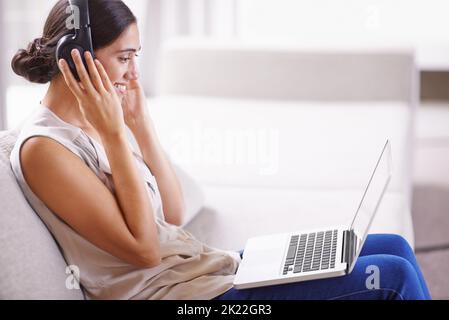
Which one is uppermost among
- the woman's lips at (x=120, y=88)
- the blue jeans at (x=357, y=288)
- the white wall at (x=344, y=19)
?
the woman's lips at (x=120, y=88)

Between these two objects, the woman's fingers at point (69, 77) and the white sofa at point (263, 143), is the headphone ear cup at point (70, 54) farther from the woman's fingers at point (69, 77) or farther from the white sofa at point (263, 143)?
the white sofa at point (263, 143)

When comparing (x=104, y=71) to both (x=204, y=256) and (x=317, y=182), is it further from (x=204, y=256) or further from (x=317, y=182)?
(x=317, y=182)

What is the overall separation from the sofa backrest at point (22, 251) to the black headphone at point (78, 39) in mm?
180

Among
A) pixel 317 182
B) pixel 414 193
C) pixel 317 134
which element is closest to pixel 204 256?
pixel 317 182

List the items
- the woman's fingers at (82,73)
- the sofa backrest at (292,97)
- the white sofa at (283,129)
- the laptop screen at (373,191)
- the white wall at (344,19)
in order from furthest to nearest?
the white wall at (344,19)
the sofa backrest at (292,97)
the white sofa at (283,129)
the laptop screen at (373,191)
the woman's fingers at (82,73)

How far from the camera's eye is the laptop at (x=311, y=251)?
1.12 m

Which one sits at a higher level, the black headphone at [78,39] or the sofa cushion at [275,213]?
the black headphone at [78,39]

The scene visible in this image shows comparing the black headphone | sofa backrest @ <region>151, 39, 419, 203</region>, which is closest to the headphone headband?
the black headphone

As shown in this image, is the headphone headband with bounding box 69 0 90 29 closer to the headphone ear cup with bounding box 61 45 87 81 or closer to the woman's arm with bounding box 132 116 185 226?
the headphone ear cup with bounding box 61 45 87 81

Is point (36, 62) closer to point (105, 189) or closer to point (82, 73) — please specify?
point (82, 73)

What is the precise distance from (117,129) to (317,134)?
127 centimetres

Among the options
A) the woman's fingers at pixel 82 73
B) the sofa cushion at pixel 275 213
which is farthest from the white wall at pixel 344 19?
the woman's fingers at pixel 82 73

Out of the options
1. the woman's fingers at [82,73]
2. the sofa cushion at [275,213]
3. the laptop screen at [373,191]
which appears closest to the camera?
the woman's fingers at [82,73]

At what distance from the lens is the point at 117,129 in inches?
41.7
